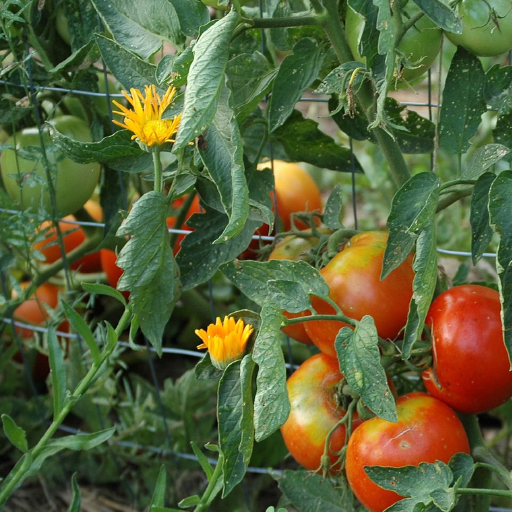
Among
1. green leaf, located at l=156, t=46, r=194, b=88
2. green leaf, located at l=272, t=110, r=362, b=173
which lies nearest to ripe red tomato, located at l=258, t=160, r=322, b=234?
green leaf, located at l=272, t=110, r=362, b=173

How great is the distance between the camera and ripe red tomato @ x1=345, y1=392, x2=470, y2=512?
22.8 inches

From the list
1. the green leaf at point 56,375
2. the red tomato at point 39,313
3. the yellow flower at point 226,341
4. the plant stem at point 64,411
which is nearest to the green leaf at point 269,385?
the yellow flower at point 226,341

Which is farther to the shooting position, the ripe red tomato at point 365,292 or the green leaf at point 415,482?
the ripe red tomato at point 365,292

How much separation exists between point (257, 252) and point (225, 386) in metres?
0.25

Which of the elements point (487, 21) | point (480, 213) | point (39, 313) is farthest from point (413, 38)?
point (39, 313)

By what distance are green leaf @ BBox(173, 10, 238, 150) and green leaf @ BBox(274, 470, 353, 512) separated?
1.29 feet

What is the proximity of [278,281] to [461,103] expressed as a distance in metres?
0.24

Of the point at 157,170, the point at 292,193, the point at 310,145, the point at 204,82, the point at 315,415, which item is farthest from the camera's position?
the point at 292,193

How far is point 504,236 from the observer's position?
0.50 meters

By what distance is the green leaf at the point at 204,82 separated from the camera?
0.43 metres

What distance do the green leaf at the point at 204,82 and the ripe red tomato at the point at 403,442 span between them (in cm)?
31

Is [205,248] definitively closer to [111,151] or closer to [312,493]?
[111,151]

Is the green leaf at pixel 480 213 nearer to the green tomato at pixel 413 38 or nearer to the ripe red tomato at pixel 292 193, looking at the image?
the green tomato at pixel 413 38

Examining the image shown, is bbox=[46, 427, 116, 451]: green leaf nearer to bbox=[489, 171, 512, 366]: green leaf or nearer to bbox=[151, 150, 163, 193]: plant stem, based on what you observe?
bbox=[151, 150, 163, 193]: plant stem
